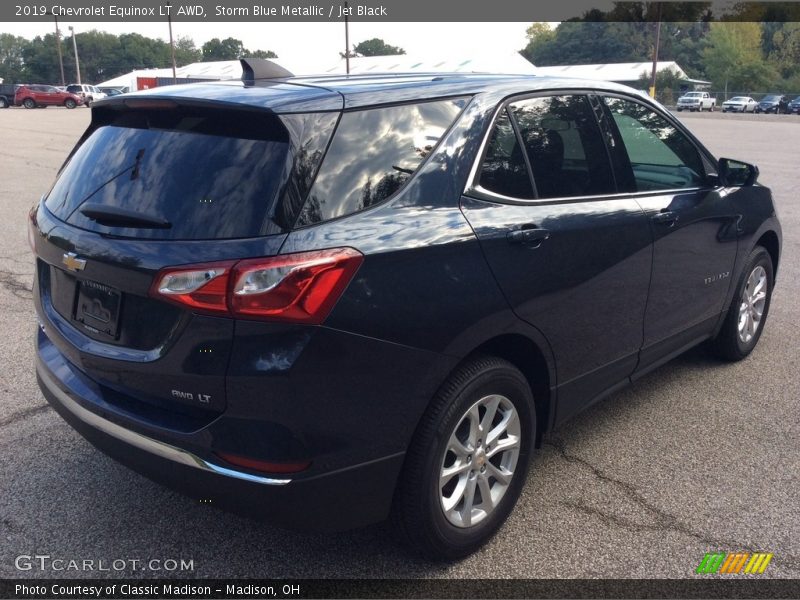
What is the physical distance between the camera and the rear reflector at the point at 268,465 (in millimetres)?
2297

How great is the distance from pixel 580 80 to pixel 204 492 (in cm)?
264

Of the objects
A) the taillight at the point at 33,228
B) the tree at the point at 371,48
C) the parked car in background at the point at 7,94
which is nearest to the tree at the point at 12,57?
the tree at the point at 371,48

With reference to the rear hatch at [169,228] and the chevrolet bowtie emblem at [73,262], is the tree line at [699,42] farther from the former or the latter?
the chevrolet bowtie emblem at [73,262]

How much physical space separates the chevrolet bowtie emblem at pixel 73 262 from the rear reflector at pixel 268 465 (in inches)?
34.9

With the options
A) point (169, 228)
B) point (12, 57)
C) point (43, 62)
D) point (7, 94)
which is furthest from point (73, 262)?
point (12, 57)

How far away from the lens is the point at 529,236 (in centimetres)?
292

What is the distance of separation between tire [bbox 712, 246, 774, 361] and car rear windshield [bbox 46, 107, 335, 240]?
3.36m

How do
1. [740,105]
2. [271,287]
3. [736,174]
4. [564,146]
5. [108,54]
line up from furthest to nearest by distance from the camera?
1. [108,54]
2. [740,105]
3. [736,174]
4. [564,146]
5. [271,287]

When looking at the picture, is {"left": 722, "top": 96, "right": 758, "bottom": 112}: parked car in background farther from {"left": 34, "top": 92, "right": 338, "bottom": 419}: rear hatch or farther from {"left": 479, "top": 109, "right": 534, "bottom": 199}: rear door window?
{"left": 34, "top": 92, "right": 338, "bottom": 419}: rear hatch

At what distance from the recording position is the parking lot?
9.39ft

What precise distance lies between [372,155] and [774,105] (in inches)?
2737

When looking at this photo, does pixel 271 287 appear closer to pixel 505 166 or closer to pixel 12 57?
pixel 505 166

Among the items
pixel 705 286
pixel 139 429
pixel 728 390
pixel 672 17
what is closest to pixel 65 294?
pixel 139 429

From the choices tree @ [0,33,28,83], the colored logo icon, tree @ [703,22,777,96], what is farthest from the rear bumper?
tree @ [0,33,28,83]
